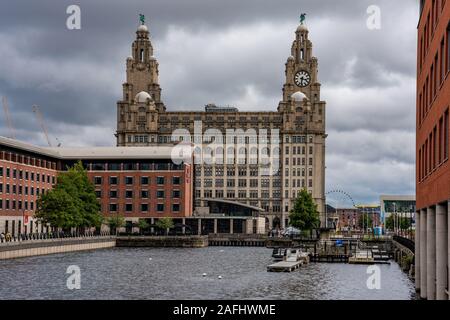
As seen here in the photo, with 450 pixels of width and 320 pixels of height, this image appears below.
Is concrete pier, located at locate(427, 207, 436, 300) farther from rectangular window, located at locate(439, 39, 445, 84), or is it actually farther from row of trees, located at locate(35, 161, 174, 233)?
row of trees, located at locate(35, 161, 174, 233)

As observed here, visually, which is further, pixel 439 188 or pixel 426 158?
pixel 426 158

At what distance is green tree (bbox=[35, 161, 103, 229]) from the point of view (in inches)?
5413

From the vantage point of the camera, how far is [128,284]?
244 ft

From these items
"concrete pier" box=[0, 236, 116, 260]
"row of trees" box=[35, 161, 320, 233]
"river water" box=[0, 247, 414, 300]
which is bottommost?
"river water" box=[0, 247, 414, 300]

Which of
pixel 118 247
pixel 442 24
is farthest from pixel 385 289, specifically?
pixel 118 247

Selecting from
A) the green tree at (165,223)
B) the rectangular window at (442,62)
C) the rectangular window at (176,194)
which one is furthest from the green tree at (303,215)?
the rectangular window at (442,62)

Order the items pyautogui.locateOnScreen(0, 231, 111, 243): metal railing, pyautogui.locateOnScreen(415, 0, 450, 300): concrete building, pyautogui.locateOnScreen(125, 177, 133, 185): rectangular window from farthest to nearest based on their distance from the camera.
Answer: pyautogui.locateOnScreen(125, 177, 133, 185): rectangular window
pyautogui.locateOnScreen(0, 231, 111, 243): metal railing
pyautogui.locateOnScreen(415, 0, 450, 300): concrete building

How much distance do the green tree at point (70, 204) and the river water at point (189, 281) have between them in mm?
30024

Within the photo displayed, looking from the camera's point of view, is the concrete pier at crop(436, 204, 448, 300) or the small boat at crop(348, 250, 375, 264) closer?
the concrete pier at crop(436, 204, 448, 300)

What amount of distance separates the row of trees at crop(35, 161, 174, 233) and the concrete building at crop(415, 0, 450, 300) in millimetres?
85543

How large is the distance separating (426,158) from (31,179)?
390ft

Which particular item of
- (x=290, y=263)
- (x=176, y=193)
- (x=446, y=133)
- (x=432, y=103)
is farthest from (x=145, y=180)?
(x=446, y=133)

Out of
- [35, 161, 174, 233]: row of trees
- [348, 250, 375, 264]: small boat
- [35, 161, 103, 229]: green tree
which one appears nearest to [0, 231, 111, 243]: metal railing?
[35, 161, 174, 233]: row of trees
